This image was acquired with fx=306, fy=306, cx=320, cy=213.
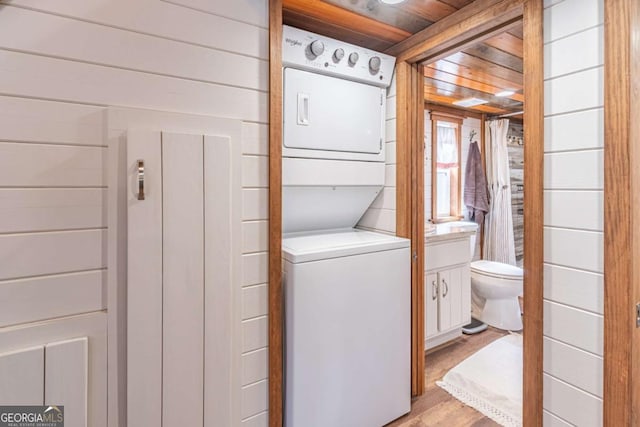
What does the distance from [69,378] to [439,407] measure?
186 centimetres

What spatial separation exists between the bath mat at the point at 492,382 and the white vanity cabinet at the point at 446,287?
0.26m

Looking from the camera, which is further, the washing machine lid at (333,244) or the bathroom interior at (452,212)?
the bathroom interior at (452,212)

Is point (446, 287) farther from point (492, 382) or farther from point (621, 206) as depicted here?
point (621, 206)

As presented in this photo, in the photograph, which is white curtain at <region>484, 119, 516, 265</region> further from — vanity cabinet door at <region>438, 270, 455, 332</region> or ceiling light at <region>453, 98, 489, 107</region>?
vanity cabinet door at <region>438, 270, 455, 332</region>

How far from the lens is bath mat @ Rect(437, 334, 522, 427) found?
179 cm

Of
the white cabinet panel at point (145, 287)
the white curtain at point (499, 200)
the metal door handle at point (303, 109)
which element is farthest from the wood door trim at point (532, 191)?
the white curtain at point (499, 200)

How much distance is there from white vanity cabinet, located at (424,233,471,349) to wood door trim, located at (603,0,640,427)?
4.20 ft

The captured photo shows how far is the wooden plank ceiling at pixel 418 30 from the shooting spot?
1.47 meters

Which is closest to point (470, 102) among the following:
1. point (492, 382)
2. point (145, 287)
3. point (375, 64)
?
point (375, 64)

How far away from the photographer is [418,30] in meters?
1.70

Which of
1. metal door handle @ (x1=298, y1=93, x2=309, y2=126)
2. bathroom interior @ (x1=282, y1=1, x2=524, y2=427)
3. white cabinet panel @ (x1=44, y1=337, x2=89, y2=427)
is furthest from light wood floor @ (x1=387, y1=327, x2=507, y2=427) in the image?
metal door handle @ (x1=298, y1=93, x2=309, y2=126)

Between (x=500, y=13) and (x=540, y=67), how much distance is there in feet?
1.07

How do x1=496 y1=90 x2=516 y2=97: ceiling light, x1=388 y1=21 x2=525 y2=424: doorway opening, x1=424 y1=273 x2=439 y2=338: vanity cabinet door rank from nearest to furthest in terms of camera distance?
x1=388 y1=21 x2=525 y2=424: doorway opening, x1=424 y1=273 x2=439 y2=338: vanity cabinet door, x1=496 y1=90 x2=516 y2=97: ceiling light

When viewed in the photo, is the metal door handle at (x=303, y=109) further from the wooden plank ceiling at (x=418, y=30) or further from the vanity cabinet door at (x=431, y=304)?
the vanity cabinet door at (x=431, y=304)
